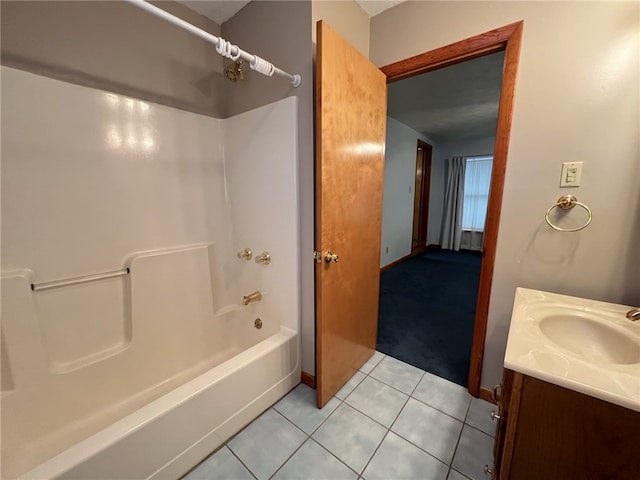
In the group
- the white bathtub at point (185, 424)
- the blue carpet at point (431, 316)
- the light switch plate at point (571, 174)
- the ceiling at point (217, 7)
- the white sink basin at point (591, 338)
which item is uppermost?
the ceiling at point (217, 7)

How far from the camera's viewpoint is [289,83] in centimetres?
139

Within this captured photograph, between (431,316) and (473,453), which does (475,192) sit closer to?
(431,316)

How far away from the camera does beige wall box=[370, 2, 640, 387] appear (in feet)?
3.37

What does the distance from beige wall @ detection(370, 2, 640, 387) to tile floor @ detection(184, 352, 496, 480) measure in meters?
0.61

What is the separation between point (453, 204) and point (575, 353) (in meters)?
5.08

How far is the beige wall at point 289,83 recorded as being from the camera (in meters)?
1.31

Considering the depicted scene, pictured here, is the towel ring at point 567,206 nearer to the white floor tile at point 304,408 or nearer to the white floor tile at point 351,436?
the white floor tile at point 351,436

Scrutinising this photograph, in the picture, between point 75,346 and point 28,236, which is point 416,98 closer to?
point 28,236

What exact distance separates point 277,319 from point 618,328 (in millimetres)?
1545

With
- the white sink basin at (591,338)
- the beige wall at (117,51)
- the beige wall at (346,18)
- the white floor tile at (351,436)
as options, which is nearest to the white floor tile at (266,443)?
the white floor tile at (351,436)

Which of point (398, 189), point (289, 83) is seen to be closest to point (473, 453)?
point (289, 83)

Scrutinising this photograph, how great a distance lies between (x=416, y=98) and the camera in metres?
2.97

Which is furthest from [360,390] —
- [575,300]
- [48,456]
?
[48,456]

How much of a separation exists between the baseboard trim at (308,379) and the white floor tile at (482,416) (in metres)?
0.88
